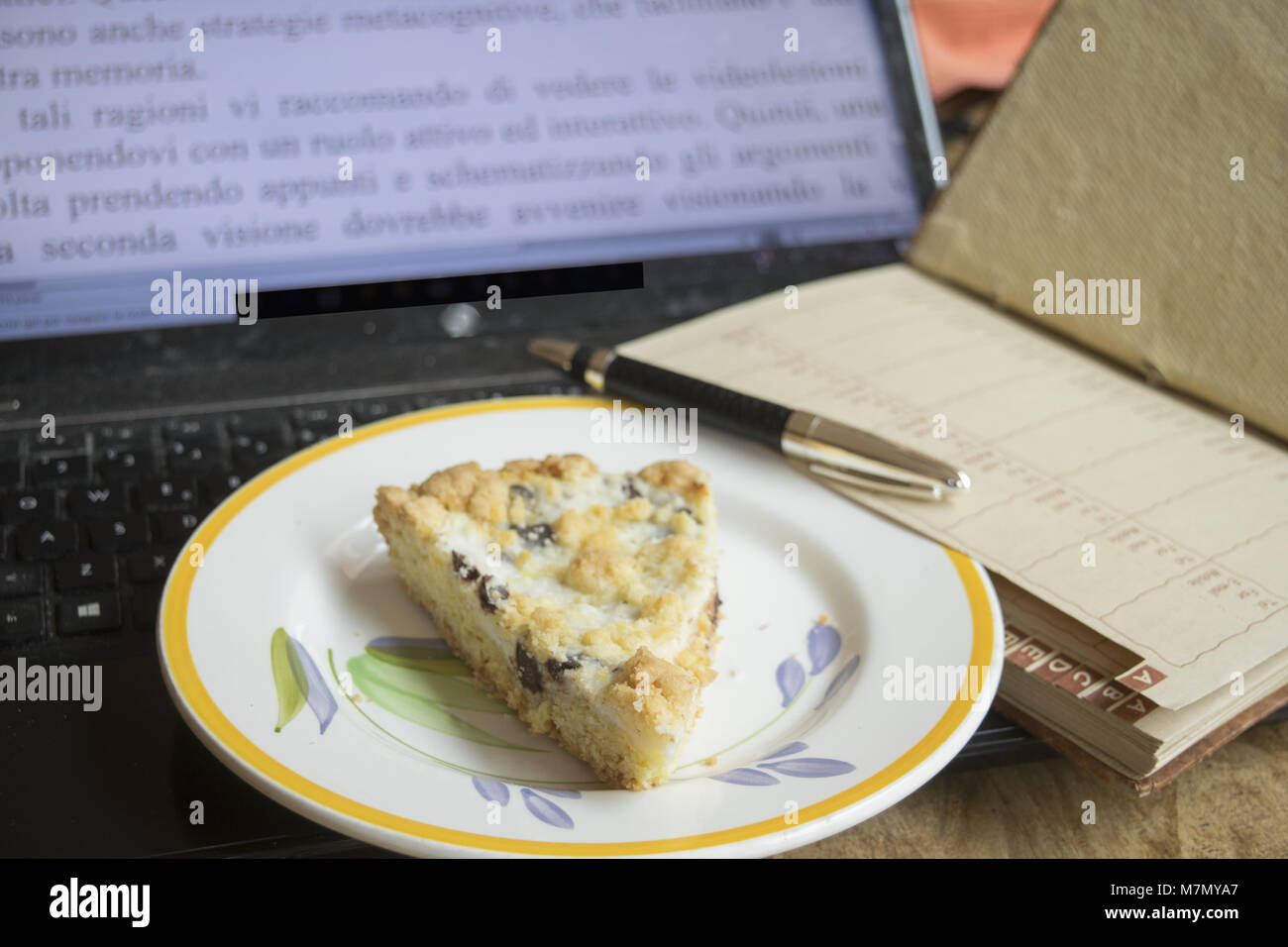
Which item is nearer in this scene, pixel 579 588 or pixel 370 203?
pixel 579 588

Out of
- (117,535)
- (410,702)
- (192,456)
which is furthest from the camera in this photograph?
(192,456)

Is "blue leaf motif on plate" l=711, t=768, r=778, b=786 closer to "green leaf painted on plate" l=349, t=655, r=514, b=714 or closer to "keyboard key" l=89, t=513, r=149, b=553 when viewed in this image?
"green leaf painted on plate" l=349, t=655, r=514, b=714

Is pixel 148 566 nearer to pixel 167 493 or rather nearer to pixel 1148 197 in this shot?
pixel 167 493

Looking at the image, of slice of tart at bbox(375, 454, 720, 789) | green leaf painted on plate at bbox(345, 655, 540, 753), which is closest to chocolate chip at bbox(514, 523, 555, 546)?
slice of tart at bbox(375, 454, 720, 789)

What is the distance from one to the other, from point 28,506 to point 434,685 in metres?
0.34

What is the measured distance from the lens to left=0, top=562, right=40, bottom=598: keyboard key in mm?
732

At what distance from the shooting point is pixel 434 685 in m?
0.69

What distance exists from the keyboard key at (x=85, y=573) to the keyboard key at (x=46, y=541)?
1cm

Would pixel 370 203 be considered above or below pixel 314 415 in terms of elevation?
above

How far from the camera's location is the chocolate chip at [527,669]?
638 millimetres

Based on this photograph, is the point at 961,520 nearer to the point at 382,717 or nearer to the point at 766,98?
the point at 382,717

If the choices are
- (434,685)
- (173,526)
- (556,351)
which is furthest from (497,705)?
(556,351)

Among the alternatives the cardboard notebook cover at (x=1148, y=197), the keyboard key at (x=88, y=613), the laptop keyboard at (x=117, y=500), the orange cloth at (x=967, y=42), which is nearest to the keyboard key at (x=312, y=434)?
the laptop keyboard at (x=117, y=500)
